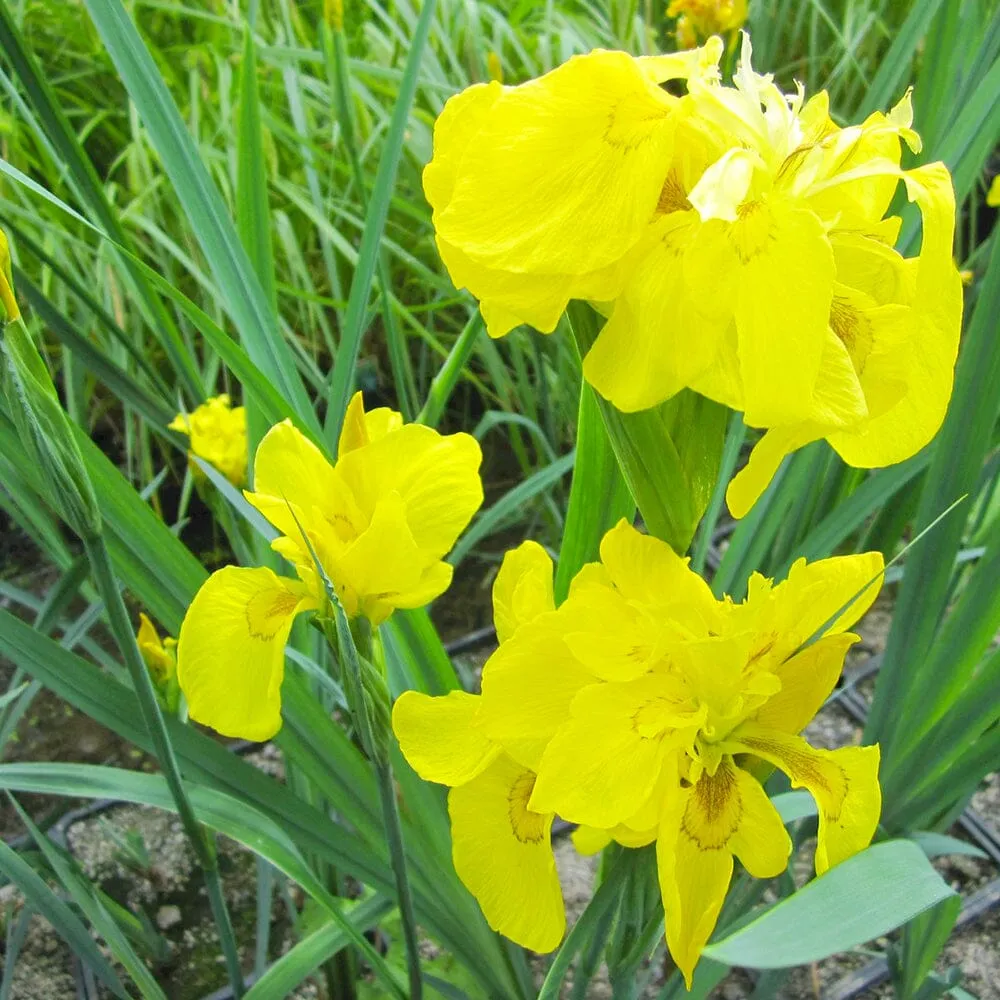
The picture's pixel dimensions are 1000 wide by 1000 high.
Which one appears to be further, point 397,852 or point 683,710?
point 397,852

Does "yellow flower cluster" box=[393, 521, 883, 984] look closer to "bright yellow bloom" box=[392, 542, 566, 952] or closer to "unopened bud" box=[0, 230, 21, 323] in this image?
"bright yellow bloom" box=[392, 542, 566, 952]

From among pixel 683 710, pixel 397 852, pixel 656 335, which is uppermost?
pixel 656 335

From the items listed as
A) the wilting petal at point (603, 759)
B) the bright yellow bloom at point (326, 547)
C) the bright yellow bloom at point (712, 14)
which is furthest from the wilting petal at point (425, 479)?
the bright yellow bloom at point (712, 14)

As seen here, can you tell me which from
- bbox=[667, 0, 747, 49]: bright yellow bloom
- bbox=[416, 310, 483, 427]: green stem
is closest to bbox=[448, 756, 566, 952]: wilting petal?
bbox=[416, 310, 483, 427]: green stem

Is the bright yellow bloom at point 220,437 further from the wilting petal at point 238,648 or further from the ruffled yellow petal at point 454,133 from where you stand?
the ruffled yellow petal at point 454,133

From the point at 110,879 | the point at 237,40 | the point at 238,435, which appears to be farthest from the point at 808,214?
the point at 237,40

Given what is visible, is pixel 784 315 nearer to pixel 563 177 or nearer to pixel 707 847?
pixel 563 177

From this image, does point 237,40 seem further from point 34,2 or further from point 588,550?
point 588,550

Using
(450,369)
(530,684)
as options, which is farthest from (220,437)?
(530,684)
